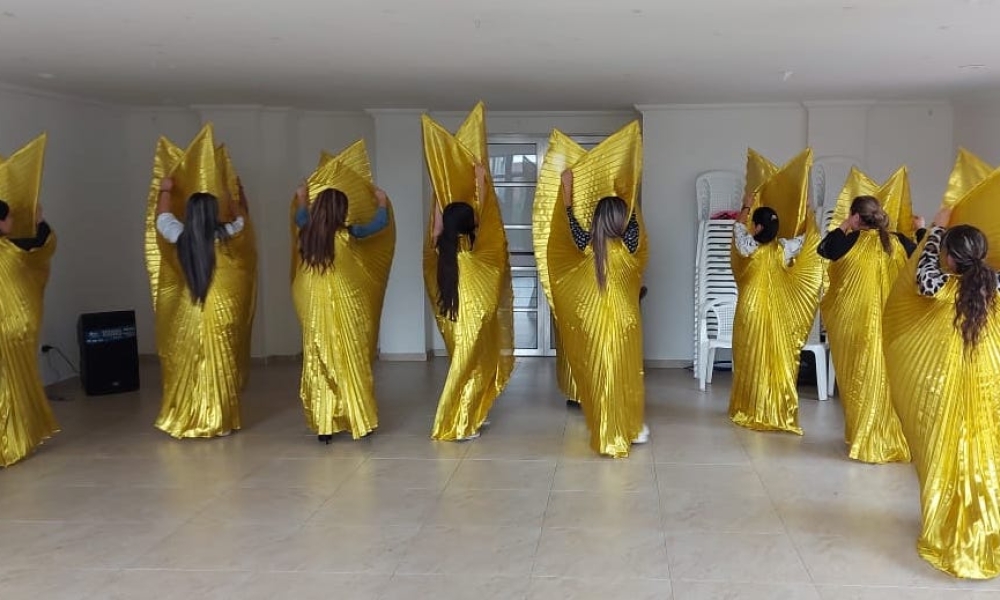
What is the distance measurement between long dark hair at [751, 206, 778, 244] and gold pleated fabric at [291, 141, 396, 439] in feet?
8.04

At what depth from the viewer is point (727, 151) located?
24.6 ft

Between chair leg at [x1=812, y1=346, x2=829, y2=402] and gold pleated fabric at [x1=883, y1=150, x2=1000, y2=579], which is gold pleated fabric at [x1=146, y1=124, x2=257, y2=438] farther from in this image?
chair leg at [x1=812, y1=346, x2=829, y2=402]

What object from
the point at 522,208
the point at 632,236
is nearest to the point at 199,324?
the point at 632,236

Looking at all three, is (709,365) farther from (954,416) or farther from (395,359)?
(954,416)

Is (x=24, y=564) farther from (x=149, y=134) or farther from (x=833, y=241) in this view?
(x=149, y=134)

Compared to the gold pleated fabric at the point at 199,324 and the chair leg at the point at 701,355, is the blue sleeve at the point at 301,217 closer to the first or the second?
the gold pleated fabric at the point at 199,324

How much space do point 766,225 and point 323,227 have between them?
2727 millimetres

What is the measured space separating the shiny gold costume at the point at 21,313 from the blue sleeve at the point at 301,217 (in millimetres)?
1474

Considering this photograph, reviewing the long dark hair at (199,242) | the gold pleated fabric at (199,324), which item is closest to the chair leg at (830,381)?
the gold pleated fabric at (199,324)

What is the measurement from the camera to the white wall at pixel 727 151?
24.0 feet

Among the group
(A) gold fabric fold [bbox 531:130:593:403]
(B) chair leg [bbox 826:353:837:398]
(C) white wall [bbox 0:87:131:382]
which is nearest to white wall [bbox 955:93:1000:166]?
(B) chair leg [bbox 826:353:837:398]

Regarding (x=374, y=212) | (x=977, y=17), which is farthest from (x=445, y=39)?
(x=977, y=17)

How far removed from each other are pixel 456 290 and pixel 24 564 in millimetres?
2670

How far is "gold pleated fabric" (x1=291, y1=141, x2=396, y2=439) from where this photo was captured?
514cm
